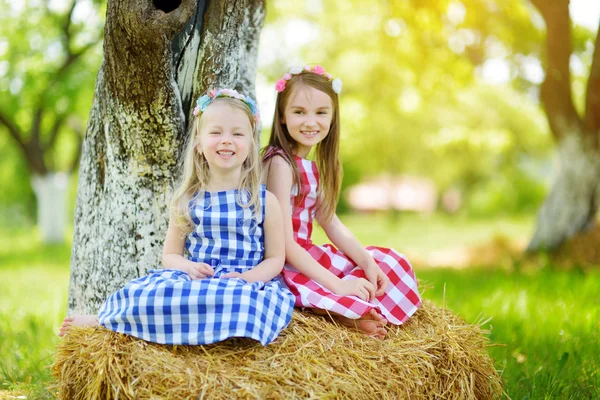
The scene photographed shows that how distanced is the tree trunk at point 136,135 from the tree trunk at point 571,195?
18.8 feet

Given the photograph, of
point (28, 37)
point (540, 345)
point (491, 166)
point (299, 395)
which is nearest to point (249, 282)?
point (299, 395)

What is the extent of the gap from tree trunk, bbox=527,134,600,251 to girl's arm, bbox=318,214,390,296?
5542 mm

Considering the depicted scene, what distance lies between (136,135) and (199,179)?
21.7 inches

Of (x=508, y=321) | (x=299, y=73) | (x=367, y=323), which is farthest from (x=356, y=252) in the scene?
(x=508, y=321)

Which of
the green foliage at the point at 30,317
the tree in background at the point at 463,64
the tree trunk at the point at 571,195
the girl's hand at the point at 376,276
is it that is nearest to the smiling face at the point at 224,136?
the girl's hand at the point at 376,276

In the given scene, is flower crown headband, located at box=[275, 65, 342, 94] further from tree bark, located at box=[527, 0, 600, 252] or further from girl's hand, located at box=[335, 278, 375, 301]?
tree bark, located at box=[527, 0, 600, 252]

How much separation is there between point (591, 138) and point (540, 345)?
451 centimetres

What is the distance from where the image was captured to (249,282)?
105 inches

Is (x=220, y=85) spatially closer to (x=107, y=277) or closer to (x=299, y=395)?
(x=107, y=277)

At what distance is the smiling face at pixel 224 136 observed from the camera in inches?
106

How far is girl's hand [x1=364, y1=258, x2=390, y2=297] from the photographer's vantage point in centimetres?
301

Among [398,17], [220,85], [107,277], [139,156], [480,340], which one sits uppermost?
[398,17]

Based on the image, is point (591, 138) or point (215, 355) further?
point (591, 138)

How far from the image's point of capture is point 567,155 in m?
7.69
